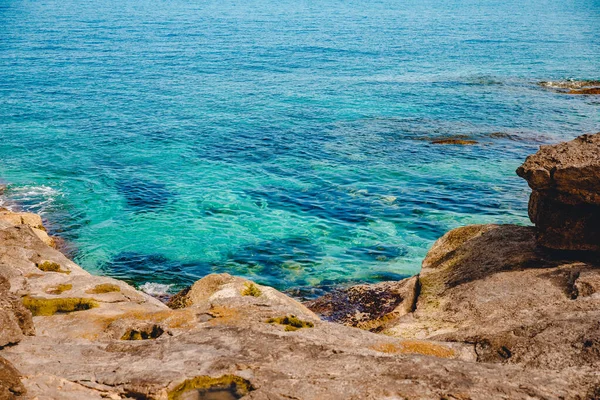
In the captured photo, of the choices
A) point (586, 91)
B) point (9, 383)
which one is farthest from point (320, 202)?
point (586, 91)

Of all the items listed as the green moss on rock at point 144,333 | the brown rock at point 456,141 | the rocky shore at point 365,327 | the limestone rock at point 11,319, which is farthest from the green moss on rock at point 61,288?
the brown rock at point 456,141

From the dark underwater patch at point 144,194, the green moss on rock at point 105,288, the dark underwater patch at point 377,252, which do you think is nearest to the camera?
the green moss on rock at point 105,288

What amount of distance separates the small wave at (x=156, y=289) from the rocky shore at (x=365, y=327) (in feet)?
18.0

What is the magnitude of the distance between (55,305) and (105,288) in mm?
2174

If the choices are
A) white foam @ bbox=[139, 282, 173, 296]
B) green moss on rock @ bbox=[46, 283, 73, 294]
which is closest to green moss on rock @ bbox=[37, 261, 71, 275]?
green moss on rock @ bbox=[46, 283, 73, 294]

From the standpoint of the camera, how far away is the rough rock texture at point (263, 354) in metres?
10.8

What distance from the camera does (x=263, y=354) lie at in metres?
12.3

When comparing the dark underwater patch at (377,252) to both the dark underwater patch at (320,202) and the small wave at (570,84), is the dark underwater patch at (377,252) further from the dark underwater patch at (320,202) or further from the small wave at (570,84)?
the small wave at (570,84)

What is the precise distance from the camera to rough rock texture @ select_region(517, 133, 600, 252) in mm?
18516

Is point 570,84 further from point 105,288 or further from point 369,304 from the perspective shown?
point 105,288

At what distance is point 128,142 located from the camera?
5141 centimetres

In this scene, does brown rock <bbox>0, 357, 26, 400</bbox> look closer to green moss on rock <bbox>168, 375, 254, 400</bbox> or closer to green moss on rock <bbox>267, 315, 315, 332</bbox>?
green moss on rock <bbox>168, 375, 254, 400</bbox>

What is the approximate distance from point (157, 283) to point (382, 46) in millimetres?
85205

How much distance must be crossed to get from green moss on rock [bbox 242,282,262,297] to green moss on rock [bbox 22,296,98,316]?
15.1ft
